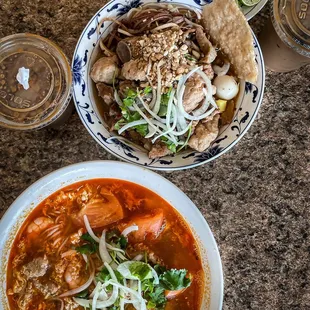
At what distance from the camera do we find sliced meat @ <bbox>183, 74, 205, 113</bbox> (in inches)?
74.1

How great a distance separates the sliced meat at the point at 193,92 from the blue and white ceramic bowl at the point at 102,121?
0.58 feet

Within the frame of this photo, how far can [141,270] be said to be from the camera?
195cm

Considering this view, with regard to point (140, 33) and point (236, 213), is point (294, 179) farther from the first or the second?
point (140, 33)

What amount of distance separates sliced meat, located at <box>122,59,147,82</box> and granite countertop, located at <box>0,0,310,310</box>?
398 millimetres

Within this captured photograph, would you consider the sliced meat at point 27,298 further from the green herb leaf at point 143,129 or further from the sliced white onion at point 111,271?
the green herb leaf at point 143,129

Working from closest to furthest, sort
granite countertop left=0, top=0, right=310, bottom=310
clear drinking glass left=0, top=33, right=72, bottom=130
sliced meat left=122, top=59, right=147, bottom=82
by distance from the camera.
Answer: sliced meat left=122, top=59, right=147, bottom=82, clear drinking glass left=0, top=33, right=72, bottom=130, granite countertop left=0, top=0, right=310, bottom=310

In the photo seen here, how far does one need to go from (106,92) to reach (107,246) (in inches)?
22.0

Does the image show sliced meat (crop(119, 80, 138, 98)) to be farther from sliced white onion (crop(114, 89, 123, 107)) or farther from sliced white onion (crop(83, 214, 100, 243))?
sliced white onion (crop(83, 214, 100, 243))

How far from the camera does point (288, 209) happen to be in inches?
87.8

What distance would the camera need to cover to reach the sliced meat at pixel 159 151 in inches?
77.1

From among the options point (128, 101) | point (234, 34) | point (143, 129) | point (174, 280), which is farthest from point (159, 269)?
point (234, 34)

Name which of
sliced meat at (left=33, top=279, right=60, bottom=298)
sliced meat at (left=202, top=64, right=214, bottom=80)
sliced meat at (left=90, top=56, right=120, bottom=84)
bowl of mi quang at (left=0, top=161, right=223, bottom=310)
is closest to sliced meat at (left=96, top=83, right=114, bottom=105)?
sliced meat at (left=90, top=56, right=120, bottom=84)

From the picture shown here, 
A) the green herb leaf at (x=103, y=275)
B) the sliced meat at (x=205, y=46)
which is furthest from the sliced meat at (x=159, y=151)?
the green herb leaf at (x=103, y=275)

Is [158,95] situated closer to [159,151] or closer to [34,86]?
[159,151]
